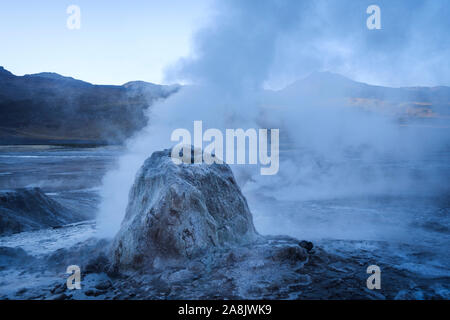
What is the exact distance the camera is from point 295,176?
1256cm

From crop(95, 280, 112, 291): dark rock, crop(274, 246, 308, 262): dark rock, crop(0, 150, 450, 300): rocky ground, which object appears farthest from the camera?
crop(274, 246, 308, 262): dark rock

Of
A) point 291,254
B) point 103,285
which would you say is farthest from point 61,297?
point 291,254

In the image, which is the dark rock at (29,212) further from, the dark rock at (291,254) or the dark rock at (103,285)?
the dark rock at (291,254)

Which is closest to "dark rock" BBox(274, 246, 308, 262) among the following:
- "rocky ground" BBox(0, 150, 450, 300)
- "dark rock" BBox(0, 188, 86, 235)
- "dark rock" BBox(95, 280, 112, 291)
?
"rocky ground" BBox(0, 150, 450, 300)

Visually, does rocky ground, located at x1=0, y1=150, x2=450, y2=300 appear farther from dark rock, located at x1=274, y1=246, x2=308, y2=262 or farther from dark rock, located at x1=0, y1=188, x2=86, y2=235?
dark rock, located at x1=0, y1=188, x2=86, y2=235

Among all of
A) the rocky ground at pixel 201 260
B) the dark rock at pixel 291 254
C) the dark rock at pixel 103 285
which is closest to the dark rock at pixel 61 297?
the rocky ground at pixel 201 260

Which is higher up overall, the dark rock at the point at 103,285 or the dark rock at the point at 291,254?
the dark rock at the point at 291,254

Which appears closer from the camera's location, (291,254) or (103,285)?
(103,285)

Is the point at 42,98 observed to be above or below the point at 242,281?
above

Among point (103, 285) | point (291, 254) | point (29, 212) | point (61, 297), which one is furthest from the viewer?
point (29, 212)

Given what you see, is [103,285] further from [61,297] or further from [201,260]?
[201,260]
